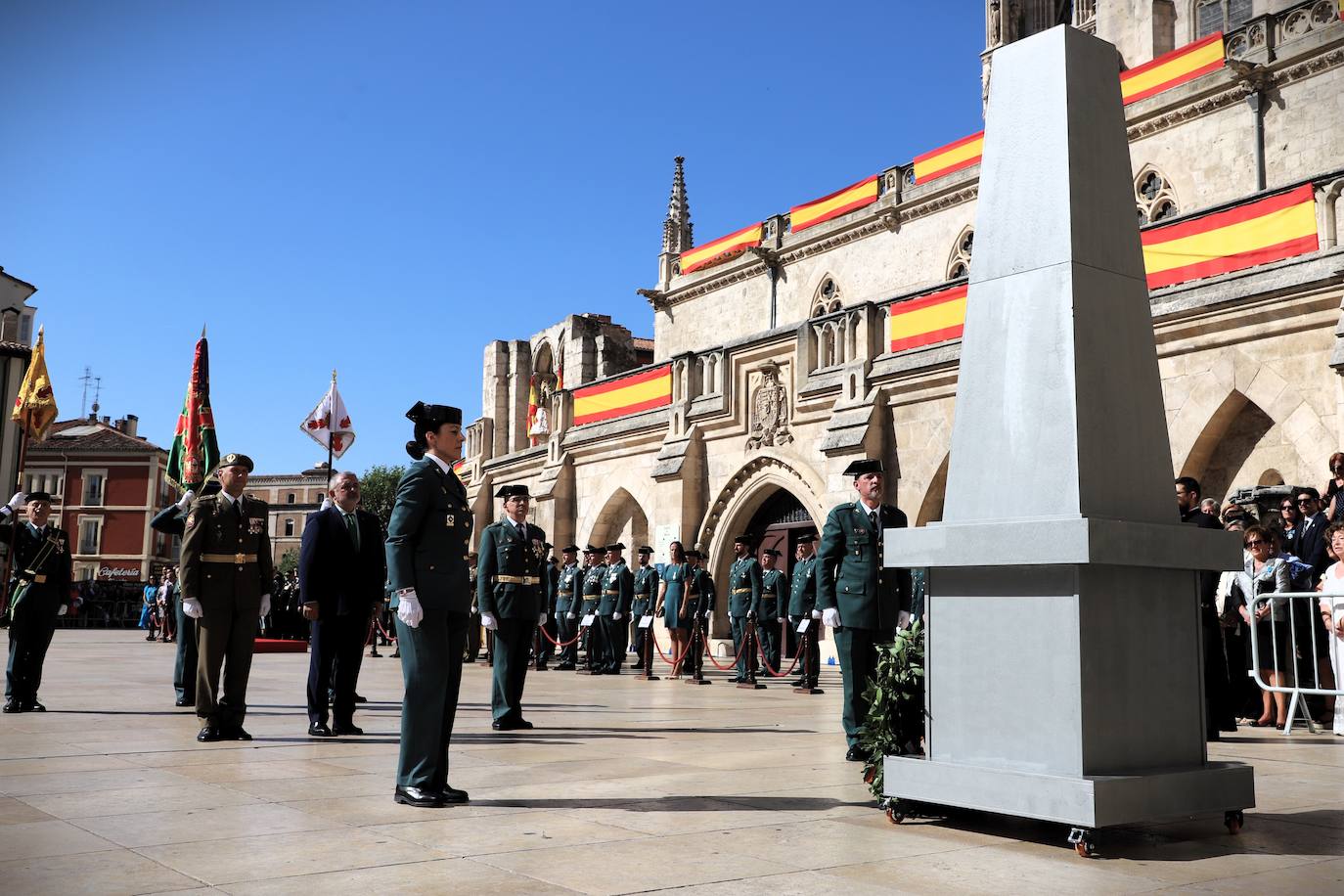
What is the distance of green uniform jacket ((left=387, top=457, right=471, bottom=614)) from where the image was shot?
19.0 feet

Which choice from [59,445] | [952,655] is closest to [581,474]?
[952,655]

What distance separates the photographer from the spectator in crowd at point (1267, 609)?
9.34 metres

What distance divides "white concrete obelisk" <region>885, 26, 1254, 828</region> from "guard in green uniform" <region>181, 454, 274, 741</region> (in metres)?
4.71

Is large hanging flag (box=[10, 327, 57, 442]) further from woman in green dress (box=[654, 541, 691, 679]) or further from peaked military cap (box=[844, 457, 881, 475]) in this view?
peaked military cap (box=[844, 457, 881, 475])

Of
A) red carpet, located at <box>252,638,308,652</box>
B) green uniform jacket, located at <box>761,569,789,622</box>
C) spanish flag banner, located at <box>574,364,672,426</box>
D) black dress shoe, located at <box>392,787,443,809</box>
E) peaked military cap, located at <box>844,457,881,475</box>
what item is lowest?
black dress shoe, located at <box>392,787,443,809</box>

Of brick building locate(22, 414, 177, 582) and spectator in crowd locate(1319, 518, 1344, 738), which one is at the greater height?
brick building locate(22, 414, 177, 582)

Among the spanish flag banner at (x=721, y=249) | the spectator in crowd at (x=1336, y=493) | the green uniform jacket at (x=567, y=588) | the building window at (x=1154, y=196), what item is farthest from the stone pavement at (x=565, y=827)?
the spanish flag banner at (x=721, y=249)

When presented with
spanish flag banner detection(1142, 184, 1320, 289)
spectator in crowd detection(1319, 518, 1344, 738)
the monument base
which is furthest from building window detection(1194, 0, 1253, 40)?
the monument base

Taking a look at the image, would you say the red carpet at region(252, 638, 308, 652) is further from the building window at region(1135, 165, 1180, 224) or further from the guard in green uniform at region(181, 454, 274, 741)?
the building window at region(1135, 165, 1180, 224)

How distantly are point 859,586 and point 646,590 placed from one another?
33.6ft

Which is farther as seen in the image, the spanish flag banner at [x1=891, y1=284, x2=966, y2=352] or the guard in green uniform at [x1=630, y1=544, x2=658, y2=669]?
the guard in green uniform at [x1=630, y1=544, x2=658, y2=669]

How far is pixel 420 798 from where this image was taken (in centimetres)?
533

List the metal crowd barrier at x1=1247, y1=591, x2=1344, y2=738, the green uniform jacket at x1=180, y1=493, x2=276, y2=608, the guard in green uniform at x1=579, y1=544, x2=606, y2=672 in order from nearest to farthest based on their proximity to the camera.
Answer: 1. the green uniform jacket at x1=180, y1=493, x2=276, y2=608
2. the metal crowd barrier at x1=1247, y1=591, x2=1344, y2=738
3. the guard in green uniform at x1=579, y1=544, x2=606, y2=672

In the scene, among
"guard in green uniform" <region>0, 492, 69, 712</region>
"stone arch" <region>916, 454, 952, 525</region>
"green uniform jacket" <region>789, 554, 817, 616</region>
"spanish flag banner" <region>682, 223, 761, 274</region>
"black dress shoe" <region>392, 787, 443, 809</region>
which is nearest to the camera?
"black dress shoe" <region>392, 787, 443, 809</region>
